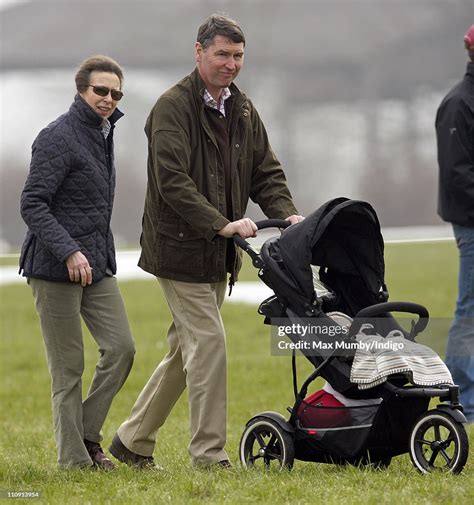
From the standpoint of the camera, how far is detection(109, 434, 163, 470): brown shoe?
20.7 ft

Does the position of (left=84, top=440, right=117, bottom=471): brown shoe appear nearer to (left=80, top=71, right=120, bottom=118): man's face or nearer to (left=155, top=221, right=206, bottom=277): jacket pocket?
(left=155, top=221, right=206, bottom=277): jacket pocket

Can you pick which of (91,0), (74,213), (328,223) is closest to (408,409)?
(328,223)

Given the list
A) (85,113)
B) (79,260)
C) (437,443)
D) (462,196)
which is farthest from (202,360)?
(462,196)

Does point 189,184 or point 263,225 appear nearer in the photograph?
point 189,184

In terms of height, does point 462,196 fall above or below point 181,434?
above

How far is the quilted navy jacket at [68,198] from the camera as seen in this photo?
19.4 ft

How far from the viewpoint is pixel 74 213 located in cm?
607

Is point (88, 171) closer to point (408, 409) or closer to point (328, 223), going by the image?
point (328, 223)

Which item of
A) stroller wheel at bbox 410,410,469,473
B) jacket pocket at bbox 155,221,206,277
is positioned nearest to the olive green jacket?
jacket pocket at bbox 155,221,206,277

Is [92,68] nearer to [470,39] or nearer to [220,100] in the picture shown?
[220,100]

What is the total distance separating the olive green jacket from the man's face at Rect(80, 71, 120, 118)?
0.23 m

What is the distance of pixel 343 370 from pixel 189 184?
44.1 inches

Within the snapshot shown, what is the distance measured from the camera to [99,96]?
242 inches

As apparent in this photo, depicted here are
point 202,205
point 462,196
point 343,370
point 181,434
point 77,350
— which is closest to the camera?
point 343,370
